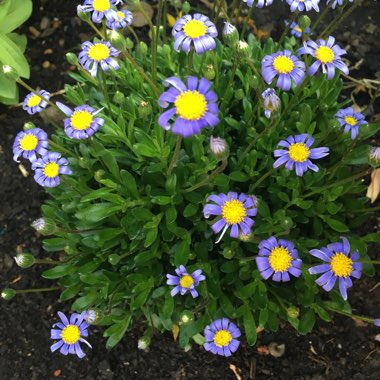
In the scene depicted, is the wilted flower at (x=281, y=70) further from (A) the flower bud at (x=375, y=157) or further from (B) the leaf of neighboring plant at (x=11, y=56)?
(B) the leaf of neighboring plant at (x=11, y=56)

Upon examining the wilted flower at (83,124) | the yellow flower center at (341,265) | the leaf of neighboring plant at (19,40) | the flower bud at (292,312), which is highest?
the leaf of neighboring plant at (19,40)

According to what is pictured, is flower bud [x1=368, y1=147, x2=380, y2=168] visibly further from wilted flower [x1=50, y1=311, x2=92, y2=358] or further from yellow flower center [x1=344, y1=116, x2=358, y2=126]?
wilted flower [x1=50, y1=311, x2=92, y2=358]

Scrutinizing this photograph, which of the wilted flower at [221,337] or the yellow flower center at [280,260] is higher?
the yellow flower center at [280,260]

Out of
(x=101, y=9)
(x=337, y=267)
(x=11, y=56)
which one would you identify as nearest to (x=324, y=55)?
(x=337, y=267)

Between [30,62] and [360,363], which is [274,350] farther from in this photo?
[30,62]

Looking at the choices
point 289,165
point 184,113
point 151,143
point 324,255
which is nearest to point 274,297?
point 324,255

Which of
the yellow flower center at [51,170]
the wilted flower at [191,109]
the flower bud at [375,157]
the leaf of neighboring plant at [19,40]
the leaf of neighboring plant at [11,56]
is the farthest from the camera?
the leaf of neighboring plant at [19,40]

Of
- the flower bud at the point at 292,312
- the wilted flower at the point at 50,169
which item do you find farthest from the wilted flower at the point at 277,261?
the wilted flower at the point at 50,169

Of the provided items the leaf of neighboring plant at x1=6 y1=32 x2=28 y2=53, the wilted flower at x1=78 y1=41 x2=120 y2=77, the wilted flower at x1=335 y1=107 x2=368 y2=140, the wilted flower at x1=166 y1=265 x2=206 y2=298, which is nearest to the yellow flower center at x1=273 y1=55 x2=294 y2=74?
the wilted flower at x1=335 y1=107 x2=368 y2=140
